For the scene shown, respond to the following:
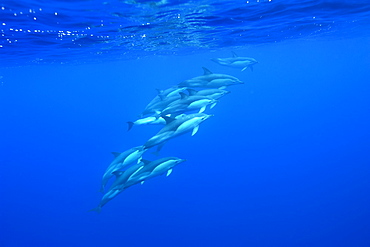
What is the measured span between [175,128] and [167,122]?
12.3 inches

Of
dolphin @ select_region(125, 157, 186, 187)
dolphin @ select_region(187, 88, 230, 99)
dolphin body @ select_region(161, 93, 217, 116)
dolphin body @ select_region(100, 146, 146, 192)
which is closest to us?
dolphin @ select_region(125, 157, 186, 187)

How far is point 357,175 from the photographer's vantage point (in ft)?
78.8

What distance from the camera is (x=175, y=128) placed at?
8.15m

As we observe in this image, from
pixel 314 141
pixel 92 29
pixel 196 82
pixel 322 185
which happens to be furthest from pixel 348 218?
pixel 314 141

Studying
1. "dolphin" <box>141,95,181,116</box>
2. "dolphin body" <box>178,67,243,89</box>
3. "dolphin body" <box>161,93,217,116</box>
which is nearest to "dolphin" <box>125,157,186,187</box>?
"dolphin body" <box>161,93,217,116</box>

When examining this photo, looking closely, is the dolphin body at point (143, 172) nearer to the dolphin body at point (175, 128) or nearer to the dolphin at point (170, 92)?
the dolphin body at point (175, 128)

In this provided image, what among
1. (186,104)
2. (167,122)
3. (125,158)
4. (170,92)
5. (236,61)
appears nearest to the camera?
(167,122)

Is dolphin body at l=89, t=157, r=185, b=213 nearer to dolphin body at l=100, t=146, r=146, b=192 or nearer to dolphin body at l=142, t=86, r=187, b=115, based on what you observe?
dolphin body at l=100, t=146, r=146, b=192

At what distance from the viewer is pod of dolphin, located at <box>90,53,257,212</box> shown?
27.0 ft

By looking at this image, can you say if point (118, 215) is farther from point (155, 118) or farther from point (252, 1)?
point (252, 1)

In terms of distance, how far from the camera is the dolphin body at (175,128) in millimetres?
8109

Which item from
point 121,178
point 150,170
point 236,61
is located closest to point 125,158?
point 121,178

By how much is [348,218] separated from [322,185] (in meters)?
4.91

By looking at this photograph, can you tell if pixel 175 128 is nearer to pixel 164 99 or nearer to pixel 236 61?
pixel 164 99
